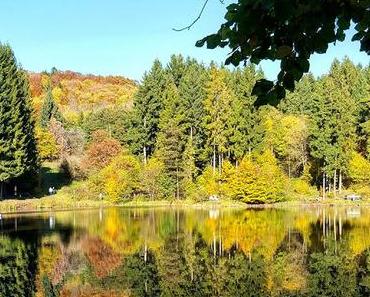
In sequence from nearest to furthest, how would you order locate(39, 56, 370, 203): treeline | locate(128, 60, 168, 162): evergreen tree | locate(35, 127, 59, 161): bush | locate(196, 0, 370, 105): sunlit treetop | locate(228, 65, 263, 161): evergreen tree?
1. locate(196, 0, 370, 105): sunlit treetop
2. locate(39, 56, 370, 203): treeline
3. locate(228, 65, 263, 161): evergreen tree
4. locate(35, 127, 59, 161): bush
5. locate(128, 60, 168, 162): evergreen tree

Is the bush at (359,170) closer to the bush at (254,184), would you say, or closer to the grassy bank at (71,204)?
the bush at (254,184)

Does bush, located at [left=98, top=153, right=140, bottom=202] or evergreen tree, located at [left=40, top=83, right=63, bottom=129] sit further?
evergreen tree, located at [left=40, top=83, right=63, bottom=129]

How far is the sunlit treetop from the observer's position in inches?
125

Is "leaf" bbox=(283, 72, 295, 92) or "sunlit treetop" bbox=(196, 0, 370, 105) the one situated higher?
"sunlit treetop" bbox=(196, 0, 370, 105)

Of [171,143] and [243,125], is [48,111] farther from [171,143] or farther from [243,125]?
[243,125]

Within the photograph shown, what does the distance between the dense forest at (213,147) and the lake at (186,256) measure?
17.8 meters

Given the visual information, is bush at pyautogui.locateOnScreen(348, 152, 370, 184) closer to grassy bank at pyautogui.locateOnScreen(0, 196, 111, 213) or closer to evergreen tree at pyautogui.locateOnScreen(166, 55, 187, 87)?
grassy bank at pyautogui.locateOnScreen(0, 196, 111, 213)

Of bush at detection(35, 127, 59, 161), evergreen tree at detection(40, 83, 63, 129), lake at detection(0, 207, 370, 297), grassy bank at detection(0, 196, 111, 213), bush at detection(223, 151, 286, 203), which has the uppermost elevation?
evergreen tree at detection(40, 83, 63, 129)

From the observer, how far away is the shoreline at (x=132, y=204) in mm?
52031

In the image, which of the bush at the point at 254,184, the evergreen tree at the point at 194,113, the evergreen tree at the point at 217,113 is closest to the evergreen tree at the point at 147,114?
the evergreen tree at the point at 194,113

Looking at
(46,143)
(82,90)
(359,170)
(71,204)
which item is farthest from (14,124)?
(82,90)

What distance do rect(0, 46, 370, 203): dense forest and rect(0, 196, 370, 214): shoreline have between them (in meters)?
1.14

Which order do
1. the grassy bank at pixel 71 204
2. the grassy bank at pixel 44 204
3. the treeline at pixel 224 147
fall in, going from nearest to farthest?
the grassy bank at pixel 44 204
the grassy bank at pixel 71 204
the treeline at pixel 224 147

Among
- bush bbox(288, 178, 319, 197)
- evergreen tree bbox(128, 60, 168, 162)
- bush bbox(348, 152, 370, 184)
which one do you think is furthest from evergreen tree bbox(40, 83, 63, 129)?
bush bbox(348, 152, 370, 184)
